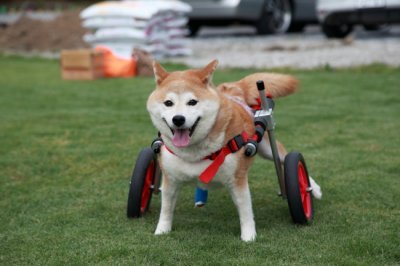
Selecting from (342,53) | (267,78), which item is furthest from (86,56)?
(267,78)

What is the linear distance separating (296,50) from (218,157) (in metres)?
8.18

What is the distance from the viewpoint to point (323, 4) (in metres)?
11.5

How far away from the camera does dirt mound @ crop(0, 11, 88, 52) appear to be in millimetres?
13370

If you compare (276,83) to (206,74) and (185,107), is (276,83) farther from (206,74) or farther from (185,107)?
(185,107)

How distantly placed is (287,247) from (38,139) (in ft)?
10.8

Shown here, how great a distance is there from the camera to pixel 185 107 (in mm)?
3205

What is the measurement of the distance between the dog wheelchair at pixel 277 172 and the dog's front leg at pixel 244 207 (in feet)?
0.58

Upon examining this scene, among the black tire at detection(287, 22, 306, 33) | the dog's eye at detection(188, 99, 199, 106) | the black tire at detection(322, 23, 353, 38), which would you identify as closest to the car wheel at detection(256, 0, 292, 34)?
the black tire at detection(287, 22, 306, 33)

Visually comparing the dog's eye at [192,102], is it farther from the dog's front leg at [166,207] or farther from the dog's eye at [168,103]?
the dog's front leg at [166,207]

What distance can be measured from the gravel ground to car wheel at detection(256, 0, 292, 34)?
24cm

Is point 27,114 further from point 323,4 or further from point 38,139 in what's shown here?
point 323,4

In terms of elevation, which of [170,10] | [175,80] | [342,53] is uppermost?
[175,80]

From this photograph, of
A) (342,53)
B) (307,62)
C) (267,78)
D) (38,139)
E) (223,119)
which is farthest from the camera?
(342,53)

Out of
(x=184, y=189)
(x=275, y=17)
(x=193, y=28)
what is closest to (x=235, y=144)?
(x=184, y=189)
